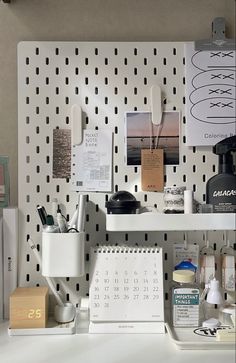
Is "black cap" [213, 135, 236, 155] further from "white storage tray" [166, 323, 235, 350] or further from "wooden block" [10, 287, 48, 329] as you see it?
"wooden block" [10, 287, 48, 329]

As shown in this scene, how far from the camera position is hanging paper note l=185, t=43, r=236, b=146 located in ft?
3.53

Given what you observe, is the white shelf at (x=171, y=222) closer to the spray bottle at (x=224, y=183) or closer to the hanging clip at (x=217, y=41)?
the spray bottle at (x=224, y=183)

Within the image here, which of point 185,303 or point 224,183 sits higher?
point 224,183

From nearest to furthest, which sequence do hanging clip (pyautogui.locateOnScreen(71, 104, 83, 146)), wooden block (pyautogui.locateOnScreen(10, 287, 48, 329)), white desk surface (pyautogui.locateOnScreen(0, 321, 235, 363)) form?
white desk surface (pyautogui.locateOnScreen(0, 321, 235, 363)) → wooden block (pyautogui.locateOnScreen(10, 287, 48, 329)) → hanging clip (pyautogui.locateOnScreen(71, 104, 83, 146))

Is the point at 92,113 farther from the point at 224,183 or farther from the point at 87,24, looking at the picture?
the point at 224,183

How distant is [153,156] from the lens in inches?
42.4

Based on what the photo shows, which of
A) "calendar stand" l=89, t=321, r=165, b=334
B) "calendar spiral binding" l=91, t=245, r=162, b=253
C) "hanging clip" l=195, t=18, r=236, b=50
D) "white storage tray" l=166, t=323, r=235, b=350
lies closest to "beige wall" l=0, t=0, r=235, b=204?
"hanging clip" l=195, t=18, r=236, b=50

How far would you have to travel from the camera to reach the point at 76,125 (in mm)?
1075

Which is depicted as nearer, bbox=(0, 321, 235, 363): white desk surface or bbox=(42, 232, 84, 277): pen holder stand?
bbox=(0, 321, 235, 363): white desk surface

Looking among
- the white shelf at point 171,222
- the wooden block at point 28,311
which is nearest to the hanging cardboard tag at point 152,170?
the white shelf at point 171,222

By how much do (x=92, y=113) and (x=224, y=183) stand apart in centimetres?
35

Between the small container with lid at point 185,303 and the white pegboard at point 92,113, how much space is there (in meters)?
0.11

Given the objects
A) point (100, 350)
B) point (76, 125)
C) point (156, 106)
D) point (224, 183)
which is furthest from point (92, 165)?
point (100, 350)

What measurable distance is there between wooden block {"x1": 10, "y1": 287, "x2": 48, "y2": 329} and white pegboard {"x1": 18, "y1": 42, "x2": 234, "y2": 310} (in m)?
0.10
